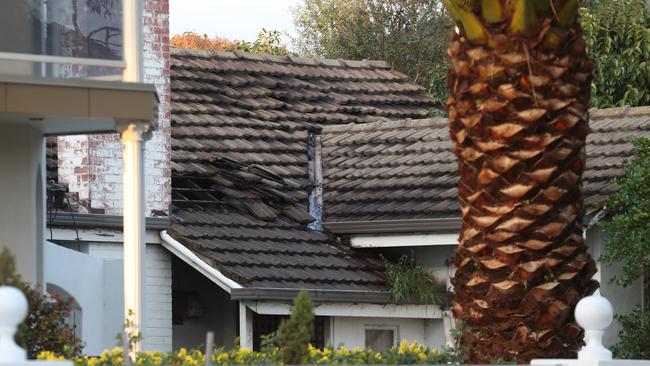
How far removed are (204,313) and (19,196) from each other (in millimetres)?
4240

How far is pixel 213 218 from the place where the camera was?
1716 cm

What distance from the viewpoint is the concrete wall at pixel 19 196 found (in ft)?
44.2

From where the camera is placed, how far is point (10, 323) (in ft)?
24.0

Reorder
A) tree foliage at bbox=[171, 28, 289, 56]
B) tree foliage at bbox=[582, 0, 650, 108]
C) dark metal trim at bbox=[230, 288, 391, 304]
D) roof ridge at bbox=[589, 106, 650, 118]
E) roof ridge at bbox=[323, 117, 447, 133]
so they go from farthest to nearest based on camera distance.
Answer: tree foliage at bbox=[171, 28, 289, 56]
tree foliage at bbox=[582, 0, 650, 108]
roof ridge at bbox=[323, 117, 447, 133]
roof ridge at bbox=[589, 106, 650, 118]
dark metal trim at bbox=[230, 288, 391, 304]

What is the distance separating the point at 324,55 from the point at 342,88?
22729mm

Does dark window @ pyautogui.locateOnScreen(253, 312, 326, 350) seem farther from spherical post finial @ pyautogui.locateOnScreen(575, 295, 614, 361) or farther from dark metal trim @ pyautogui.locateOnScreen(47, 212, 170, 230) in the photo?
spherical post finial @ pyautogui.locateOnScreen(575, 295, 614, 361)

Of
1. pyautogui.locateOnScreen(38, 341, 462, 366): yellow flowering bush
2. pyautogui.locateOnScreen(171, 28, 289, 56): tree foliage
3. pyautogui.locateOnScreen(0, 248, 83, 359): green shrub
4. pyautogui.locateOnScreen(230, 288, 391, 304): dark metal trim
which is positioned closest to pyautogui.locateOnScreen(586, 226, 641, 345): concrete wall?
pyautogui.locateOnScreen(230, 288, 391, 304): dark metal trim

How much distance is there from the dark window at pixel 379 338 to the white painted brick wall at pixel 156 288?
214 centimetres

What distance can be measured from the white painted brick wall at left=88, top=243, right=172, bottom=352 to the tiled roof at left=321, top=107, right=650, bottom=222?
220 centimetres

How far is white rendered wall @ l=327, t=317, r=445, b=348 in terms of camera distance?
16.5 m

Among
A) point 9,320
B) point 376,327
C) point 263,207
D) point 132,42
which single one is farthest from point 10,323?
point 263,207

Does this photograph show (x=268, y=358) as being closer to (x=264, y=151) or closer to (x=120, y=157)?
(x=120, y=157)

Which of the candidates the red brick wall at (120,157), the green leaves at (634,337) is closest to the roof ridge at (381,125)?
the red brick wall at (120,157)

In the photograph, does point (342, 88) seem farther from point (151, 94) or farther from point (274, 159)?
point (151, 94)
